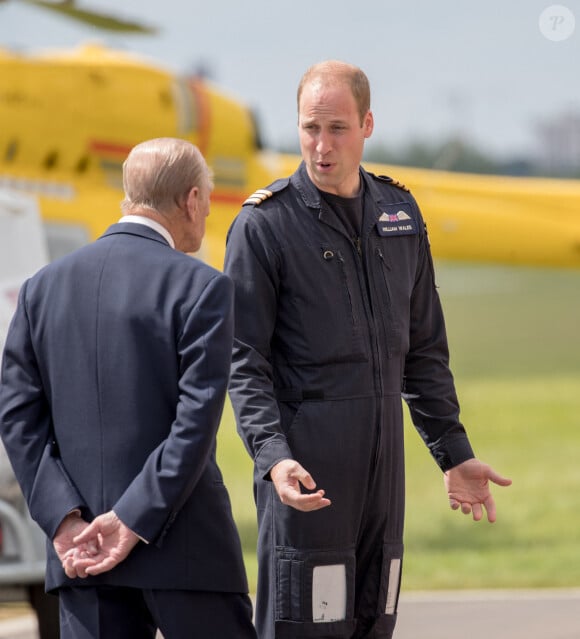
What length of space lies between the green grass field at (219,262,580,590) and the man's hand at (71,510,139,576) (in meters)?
1.18

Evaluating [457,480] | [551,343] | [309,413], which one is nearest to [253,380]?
[309,413]

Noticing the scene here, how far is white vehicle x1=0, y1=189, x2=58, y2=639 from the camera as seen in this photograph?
3963 mm

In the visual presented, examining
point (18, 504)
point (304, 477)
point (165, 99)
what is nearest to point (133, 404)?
point (304, 477)

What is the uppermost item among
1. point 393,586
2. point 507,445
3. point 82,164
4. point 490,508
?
point 490,508

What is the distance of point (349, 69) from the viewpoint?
2643mm

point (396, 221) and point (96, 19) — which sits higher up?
point (96, 19)

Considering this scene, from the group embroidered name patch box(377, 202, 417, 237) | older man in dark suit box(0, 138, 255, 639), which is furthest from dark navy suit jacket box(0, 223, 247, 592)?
embroidered name patch box(377, 202, 417, 237)

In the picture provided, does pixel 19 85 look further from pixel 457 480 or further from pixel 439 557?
pixel 457 480

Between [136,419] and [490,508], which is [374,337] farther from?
[136,419]

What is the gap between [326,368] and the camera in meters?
2.62

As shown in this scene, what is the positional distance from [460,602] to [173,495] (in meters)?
3.37

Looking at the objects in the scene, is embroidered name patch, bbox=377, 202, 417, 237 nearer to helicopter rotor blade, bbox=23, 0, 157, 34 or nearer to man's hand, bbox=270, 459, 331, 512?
man's hand, bbox=270, 459, 331, 512

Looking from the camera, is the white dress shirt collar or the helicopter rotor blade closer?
the white dress shirt collar

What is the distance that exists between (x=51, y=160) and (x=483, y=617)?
8416 mm
